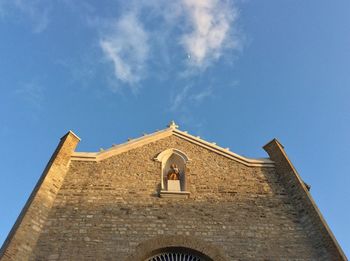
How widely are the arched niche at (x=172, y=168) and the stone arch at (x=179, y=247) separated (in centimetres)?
186

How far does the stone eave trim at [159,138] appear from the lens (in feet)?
49.8

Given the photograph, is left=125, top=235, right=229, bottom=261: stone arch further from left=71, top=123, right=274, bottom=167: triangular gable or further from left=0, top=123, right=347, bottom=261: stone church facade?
left=71, top=123, right=274, bottom=167: triangular gable

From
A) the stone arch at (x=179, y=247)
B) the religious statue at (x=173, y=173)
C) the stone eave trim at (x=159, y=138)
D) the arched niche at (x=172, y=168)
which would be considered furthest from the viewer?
the stone eave trim at (x=159, y=138)

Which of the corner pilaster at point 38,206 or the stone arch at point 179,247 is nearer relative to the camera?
the corner pilaster at point 38,206

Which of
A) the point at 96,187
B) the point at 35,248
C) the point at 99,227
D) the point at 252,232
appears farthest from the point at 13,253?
the point at 252,232

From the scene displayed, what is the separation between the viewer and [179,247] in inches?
477

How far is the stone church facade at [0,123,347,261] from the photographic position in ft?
39.3

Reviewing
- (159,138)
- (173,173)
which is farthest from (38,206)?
(159,138)

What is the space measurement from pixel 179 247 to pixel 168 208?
1.53 m

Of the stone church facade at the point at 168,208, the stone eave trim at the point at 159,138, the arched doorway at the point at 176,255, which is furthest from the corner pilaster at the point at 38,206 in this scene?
the arched doorway at the point at 176,255

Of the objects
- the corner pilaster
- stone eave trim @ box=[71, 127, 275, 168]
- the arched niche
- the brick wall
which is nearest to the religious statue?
the arched niche

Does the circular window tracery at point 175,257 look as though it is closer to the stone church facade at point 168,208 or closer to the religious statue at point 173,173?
the stone church facade at point 168,208

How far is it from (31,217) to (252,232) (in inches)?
243

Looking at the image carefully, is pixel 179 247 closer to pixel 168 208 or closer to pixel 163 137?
pixel 168 208
